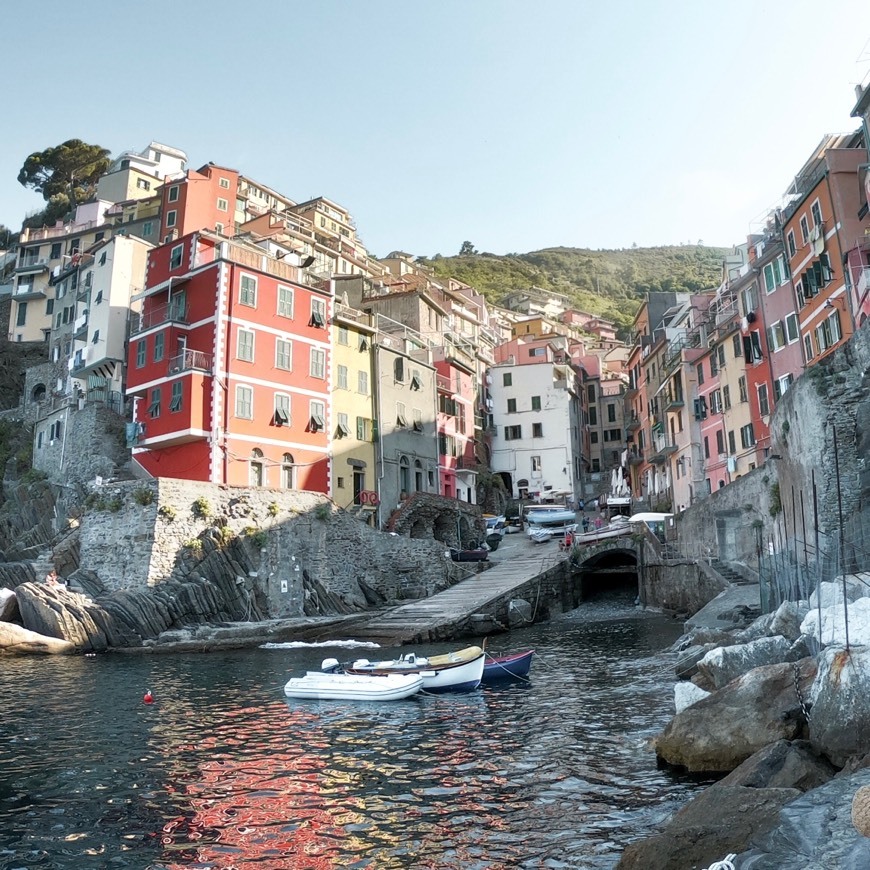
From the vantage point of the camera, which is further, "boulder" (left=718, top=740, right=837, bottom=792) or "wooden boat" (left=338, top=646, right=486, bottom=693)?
"wooden boat" (left=338, top=646, right=486, bottom=693)

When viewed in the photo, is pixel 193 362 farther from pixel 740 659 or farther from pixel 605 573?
pixel 740 659

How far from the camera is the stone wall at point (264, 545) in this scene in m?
37.9

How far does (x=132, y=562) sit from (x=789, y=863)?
116ft

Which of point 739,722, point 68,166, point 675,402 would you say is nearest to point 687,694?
point 739,722

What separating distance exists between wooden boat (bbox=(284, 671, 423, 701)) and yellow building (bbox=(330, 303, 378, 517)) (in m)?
26.4

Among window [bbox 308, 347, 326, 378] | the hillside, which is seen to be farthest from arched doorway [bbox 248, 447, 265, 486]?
the hillside

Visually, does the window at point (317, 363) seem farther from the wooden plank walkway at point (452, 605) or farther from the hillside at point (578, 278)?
the hillside at point (578, 278)

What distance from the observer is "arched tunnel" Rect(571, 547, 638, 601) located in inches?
1919

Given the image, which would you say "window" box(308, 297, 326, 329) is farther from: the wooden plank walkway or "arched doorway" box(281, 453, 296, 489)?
the wooden plank walkway

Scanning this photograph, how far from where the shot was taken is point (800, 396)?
26.9m

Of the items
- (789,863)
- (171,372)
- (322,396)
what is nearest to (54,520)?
(171,372)

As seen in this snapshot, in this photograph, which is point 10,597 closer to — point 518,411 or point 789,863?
point 789,863

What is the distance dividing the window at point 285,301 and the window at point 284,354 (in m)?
1.76

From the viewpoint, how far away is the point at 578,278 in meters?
186
